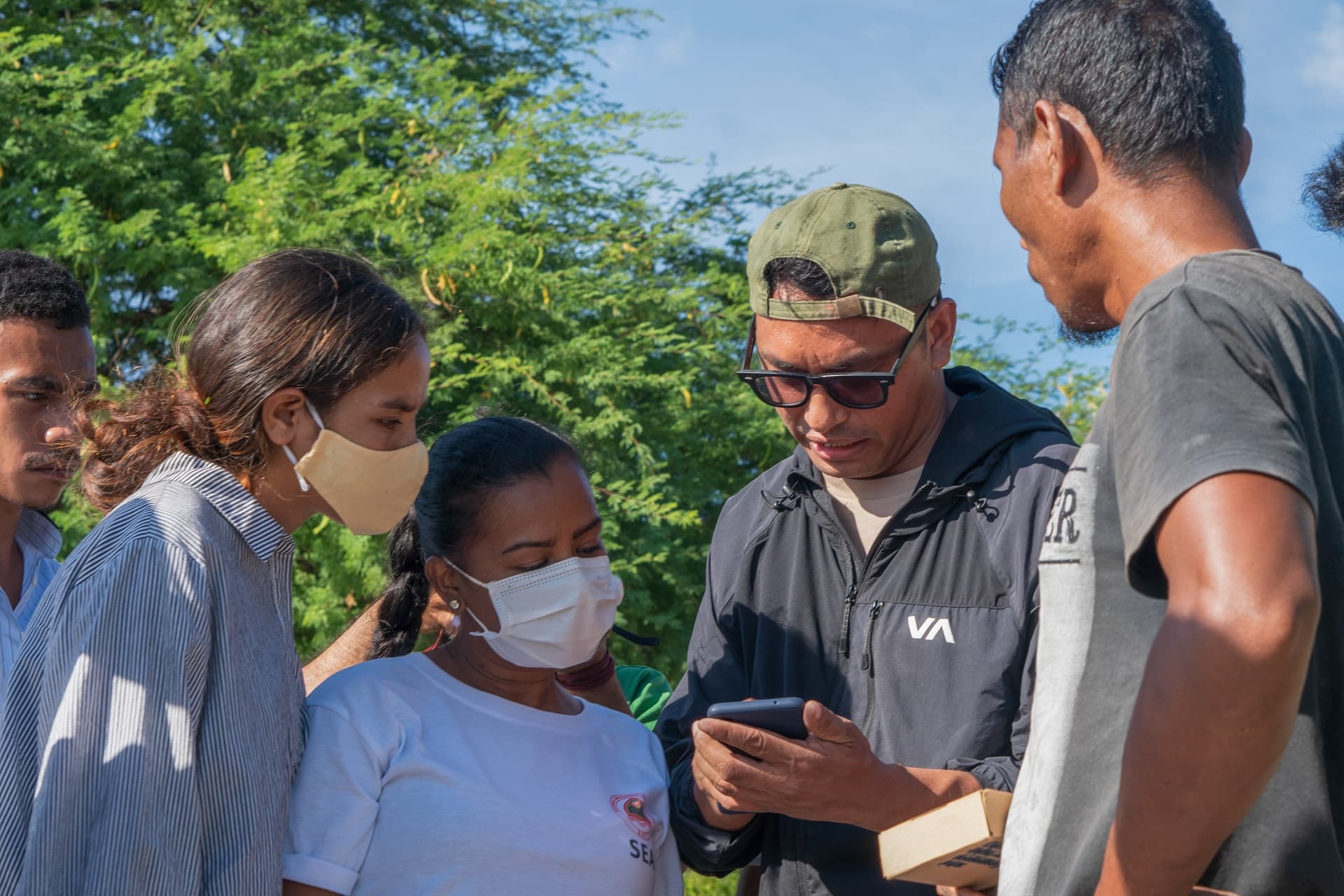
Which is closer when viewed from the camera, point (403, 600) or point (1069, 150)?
point (1069, 150)

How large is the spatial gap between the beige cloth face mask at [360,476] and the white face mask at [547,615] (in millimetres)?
307

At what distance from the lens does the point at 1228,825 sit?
1.53 m

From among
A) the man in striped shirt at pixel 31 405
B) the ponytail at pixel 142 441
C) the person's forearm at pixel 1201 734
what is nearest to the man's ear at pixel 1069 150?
the person's forearm at pixel 1201 734

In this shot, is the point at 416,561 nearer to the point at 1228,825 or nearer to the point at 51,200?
the point at 1228,825

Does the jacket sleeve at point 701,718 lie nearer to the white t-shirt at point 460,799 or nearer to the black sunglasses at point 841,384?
the white t-shirt at point 460,799

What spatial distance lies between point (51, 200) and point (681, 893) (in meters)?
5.18

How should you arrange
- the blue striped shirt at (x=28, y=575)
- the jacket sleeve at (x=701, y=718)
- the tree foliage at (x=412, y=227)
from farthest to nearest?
the tree foliage at (x=412, y=227), the blue striped shirt at (x=28, y=575), the jacket sleeve at (x=701, y=718)

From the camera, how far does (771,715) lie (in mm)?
2504

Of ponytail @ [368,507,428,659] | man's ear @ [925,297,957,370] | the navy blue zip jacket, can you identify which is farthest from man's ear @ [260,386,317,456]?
man's ear @ [925,297,957,370]

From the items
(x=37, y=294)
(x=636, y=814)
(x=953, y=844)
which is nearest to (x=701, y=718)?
(x=636, y=814)

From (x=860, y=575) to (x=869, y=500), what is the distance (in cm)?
24

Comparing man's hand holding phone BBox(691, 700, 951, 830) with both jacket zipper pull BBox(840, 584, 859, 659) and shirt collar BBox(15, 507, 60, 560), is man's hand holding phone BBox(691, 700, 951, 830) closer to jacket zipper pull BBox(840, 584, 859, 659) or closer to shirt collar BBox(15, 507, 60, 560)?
jacket zipper pull BBox(840, 584, 859, 659)

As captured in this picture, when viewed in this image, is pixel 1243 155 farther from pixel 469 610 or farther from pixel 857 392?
pixel 469 610

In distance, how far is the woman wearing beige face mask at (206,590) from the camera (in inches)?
80.6
